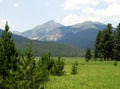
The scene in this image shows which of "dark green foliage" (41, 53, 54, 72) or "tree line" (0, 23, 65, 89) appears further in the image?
"dark green foliage" (41, 53, 54, 72)

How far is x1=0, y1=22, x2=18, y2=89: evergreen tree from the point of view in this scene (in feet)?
76.0

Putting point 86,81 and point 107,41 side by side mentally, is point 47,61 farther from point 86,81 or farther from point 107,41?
point 107,41

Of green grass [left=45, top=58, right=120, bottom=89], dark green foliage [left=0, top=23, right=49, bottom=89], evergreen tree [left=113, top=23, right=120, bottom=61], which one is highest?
evergreen tree [left=113, top=23, right=120, bottom=61]

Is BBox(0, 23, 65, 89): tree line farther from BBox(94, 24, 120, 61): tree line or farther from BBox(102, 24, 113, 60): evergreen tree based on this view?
BBox(102, 24, 113, 60): evergreen tree

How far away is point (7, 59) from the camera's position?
23.4 m

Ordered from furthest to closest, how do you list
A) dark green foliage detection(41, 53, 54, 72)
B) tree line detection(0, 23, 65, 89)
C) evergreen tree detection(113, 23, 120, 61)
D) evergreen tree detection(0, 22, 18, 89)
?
evergreen tree detection(113, 23, 120, 61)
dark green foliage detection(41, 53, 54, 72)
evergreen tree detection(0, 22, 18, 89)
tree line detection(0, 23, 65, 89)

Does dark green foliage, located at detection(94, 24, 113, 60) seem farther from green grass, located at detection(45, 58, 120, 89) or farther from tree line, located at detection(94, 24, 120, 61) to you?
green grass, located at detection(45, 58, 120, 89)

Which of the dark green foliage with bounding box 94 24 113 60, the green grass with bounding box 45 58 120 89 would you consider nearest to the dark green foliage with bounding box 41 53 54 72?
the green grass with bounding box 45 58 120 89

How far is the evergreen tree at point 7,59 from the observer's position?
912 inches

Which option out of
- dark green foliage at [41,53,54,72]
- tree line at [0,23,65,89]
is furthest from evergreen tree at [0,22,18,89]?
dark green foliage at [41,53,54,72]

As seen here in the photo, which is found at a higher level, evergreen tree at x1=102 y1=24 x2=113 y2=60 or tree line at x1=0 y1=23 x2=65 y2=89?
evergreen tree at x1=102 y1=24 x2=113 y2=60

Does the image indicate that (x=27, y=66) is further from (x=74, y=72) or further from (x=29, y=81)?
(x=74, y=72)

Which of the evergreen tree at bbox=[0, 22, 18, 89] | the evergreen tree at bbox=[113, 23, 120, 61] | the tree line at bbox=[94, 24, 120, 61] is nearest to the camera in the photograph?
the evergreen tree at bbox=[0, 22, 18, 89]

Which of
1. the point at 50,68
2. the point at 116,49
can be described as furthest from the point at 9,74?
the point at 116,49
